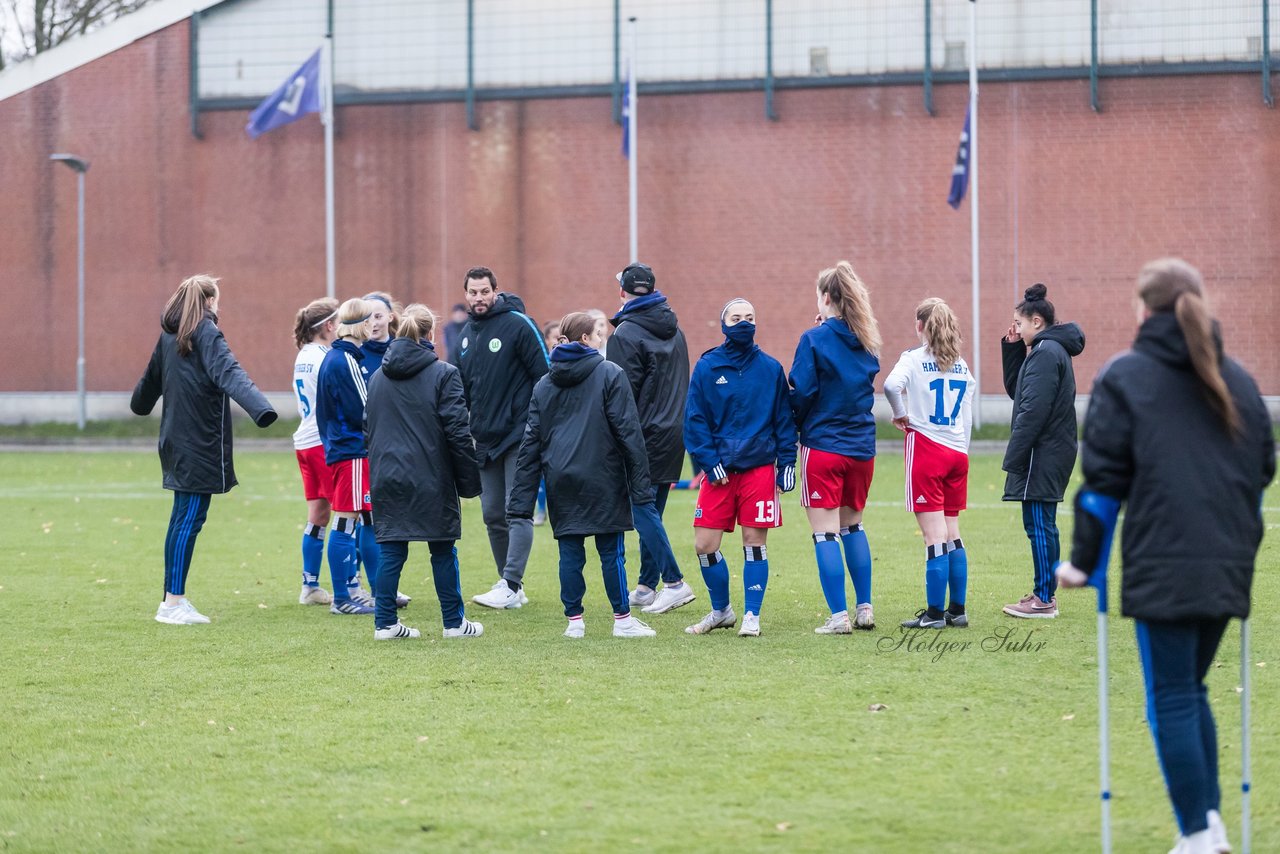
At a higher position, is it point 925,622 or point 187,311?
point 187,311

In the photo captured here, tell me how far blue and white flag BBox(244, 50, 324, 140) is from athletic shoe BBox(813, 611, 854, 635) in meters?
23.3

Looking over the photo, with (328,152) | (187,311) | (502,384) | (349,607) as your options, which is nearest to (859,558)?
(502,384)

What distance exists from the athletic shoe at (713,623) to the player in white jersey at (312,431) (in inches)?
101

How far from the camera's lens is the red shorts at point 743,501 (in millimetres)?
8375

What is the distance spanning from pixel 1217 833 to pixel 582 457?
14.5 ft

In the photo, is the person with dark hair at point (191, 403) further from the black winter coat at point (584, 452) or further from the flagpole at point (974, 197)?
the flagpole at point (974, 197)

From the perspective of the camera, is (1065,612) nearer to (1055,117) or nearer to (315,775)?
(315,775)

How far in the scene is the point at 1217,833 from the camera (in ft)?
14.9

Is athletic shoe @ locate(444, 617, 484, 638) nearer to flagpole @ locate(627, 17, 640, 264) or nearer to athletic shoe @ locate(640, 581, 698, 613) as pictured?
athletic shoe @ locate(640, 581, 698, 613)

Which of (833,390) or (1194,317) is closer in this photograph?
(1194,317)

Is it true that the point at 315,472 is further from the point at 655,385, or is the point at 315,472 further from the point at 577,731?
the point at 577,731

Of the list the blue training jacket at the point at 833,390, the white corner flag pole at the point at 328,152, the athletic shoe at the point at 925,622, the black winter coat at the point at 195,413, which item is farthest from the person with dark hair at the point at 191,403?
the white corner flag pole at the point at 328,152

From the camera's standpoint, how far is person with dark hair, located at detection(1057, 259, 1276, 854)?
14.3 feet

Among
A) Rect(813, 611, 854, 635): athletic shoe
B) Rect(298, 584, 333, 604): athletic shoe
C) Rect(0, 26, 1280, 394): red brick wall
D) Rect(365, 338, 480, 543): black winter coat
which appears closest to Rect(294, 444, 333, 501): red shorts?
Rect(298, 584, 333, 604): athletic shoe
